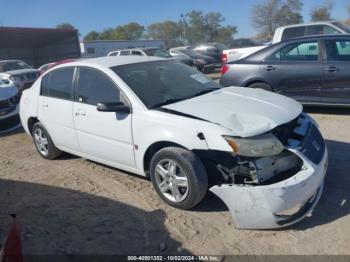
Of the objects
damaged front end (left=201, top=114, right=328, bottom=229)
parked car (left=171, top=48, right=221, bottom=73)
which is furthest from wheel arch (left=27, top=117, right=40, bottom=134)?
parked car (left=171, top=48, right=221, bottom=73)

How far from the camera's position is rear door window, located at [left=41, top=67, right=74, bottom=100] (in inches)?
198

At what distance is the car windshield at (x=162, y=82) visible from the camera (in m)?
4.25

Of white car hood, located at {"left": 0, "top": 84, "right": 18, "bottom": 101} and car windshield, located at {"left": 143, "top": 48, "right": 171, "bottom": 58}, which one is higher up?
car windshield, located at {"left": 143, "top": 48, "right": 171, "bottom": 58}

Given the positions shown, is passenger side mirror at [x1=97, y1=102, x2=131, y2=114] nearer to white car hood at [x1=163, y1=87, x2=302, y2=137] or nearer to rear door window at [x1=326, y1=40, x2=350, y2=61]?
white car hood at [x1=163, y1=87, x2=302, y2=137]

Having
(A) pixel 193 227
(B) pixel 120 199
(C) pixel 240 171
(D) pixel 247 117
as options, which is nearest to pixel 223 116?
(D) pixel 247 117

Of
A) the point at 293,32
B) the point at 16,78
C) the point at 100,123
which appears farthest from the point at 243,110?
the point at 16,78

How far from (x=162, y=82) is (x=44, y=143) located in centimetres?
241

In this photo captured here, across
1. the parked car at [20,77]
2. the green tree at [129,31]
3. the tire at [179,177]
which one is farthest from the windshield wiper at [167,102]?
the green tree at [129,31]

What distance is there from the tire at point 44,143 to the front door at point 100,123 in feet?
3.02

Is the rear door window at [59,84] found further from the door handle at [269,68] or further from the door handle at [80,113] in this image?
the door handle at [269,68]

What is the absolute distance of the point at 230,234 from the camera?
11.2 ft

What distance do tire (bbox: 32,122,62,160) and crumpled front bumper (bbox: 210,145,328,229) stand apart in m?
3.18

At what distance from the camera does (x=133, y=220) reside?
12.4 feet

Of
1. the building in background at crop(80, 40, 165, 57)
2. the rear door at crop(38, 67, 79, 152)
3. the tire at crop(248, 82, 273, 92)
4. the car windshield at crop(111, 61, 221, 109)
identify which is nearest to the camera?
the car windshield at crop(111, 61, 221, 109)
